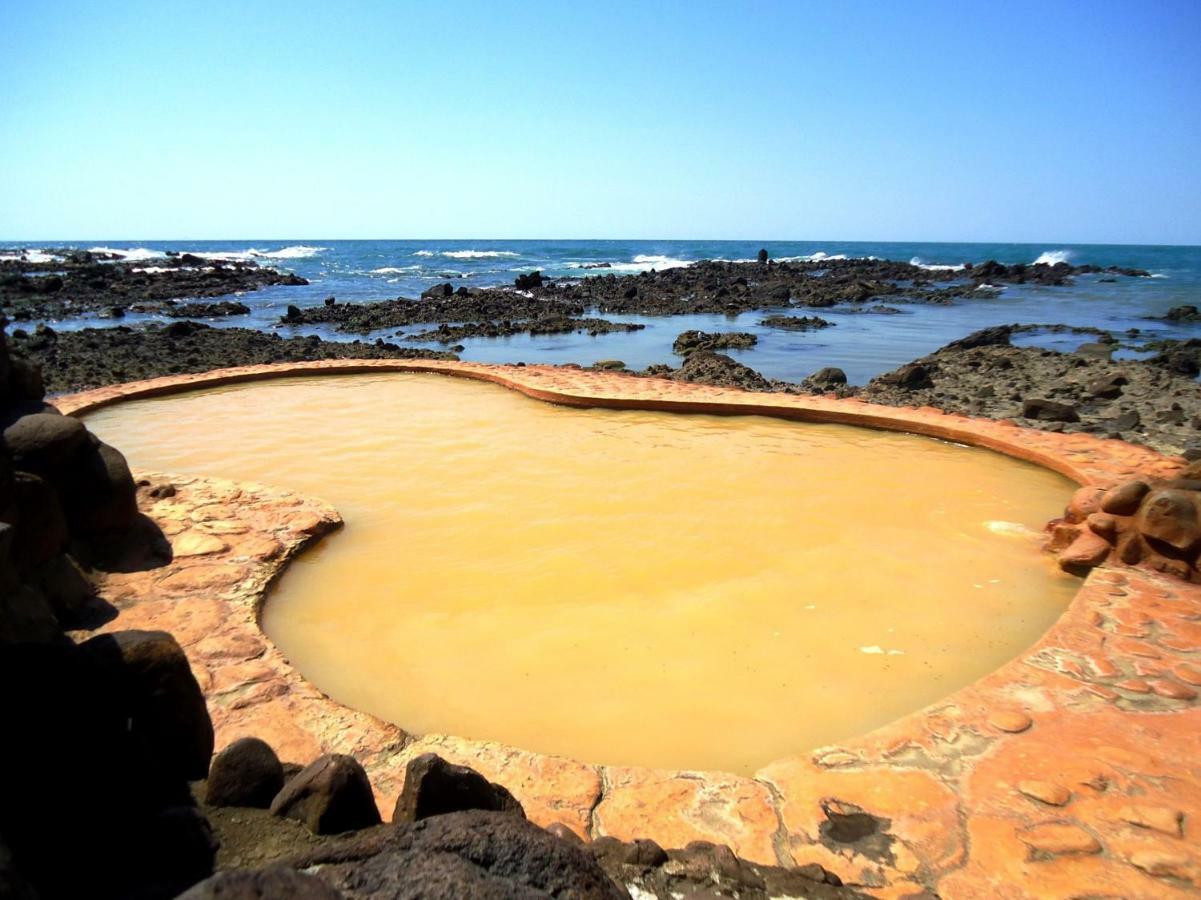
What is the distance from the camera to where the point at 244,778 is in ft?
6.69

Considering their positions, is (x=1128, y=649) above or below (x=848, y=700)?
above

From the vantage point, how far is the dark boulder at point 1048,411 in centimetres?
936

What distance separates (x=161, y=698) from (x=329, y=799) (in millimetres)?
734

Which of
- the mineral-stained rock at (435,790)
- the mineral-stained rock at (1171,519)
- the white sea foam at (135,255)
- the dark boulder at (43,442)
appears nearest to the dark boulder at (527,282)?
the dark boulder at (43,442)

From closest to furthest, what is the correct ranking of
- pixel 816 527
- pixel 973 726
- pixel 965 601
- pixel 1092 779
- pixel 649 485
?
1. pixel 1092 779
2. pixel 973 726
3. pixel 965 601
4. pixel 816 527
5. pixel 649 485

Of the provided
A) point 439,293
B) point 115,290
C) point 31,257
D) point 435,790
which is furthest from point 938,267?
point 31,257

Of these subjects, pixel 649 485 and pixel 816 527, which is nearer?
pixel 816 527

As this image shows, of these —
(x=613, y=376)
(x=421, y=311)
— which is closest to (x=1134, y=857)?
(x=613, y=376)

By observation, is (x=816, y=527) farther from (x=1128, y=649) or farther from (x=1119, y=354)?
(x=1119, y=354)

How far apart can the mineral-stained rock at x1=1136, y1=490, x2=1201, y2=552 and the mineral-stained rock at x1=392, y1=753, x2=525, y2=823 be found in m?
4.38

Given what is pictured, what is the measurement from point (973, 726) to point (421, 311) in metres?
21.0

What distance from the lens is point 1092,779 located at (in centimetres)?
270

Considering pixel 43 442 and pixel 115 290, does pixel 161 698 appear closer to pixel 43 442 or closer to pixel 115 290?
pixel 43 442

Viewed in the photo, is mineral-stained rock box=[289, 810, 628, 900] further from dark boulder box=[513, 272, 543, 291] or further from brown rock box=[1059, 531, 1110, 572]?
dark boulder box=[513, 272, 543, 291]
